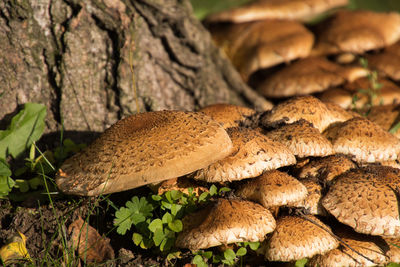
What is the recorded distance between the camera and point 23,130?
3.63m

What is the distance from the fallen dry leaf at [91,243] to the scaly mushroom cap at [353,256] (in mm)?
1505

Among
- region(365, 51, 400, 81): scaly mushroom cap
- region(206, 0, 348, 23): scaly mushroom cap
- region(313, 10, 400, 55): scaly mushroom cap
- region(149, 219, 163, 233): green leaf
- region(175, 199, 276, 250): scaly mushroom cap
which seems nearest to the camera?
region(175, 199, 276, 250): scaly mushroom cap

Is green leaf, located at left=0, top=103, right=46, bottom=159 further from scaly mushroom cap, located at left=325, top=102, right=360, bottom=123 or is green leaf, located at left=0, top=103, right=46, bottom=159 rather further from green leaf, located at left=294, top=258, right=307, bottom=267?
scaly mushroom cap, located at left=325, top=102, right=360, bottom=123

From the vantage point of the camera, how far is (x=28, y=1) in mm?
3736

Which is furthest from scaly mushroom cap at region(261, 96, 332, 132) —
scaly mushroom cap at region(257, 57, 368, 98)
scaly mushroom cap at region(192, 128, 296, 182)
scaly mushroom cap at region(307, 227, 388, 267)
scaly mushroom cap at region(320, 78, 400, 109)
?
scaly mushroom cap at region(257, 57, 368, 98)

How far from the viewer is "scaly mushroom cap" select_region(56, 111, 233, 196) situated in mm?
2600

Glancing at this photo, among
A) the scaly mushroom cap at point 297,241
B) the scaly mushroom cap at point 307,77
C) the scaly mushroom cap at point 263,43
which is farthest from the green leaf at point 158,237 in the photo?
the scaly mushroom cap at point 263,43

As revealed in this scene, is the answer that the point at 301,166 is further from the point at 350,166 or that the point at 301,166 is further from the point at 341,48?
the point at 341,48

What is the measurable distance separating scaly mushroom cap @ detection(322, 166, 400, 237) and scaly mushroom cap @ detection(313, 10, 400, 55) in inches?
141

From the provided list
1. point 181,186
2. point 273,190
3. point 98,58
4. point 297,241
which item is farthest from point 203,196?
point 98,58

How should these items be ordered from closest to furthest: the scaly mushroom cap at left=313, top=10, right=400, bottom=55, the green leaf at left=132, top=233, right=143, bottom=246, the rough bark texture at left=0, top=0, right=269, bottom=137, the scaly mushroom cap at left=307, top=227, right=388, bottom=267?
the scaly mushroom cap at left=307, top=227, right=388, bottom=267 → the green leaf at left=132, top=233, right=143, bottom=246 → the rough bark texture at left=0, top=0, right=269, bottom=137 → the scaly mushroom cap at left=313, top=10, right=400, bottom=55

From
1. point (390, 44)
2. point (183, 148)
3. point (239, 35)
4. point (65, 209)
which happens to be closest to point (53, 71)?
point (65, 209)

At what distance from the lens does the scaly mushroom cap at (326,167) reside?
3068mm

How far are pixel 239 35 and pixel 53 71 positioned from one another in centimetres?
354
